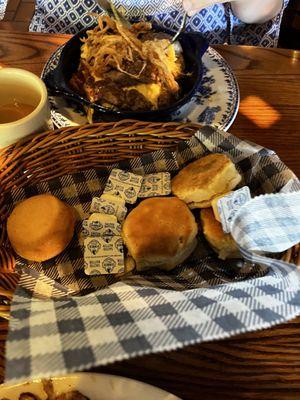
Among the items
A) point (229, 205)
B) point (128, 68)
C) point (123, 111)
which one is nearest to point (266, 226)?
point (229, 205)

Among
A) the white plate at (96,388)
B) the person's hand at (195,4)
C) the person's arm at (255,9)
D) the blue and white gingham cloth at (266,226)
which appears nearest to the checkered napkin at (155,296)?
the blue and white gingham cloth at (266,226)

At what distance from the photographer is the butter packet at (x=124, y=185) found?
2.54ft

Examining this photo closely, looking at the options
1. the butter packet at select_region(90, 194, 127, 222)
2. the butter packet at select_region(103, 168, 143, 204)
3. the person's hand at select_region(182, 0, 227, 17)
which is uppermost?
the person's hand at select_region(182, 0, 227, 17)

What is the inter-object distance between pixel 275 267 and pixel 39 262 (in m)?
0.37

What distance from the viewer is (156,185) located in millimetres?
783

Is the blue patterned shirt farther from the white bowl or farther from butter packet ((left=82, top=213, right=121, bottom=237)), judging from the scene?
butter packet ((left=82, top=213, right=121, bottom=237))

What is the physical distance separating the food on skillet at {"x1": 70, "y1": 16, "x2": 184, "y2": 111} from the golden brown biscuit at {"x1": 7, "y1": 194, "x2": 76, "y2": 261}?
0.86ft

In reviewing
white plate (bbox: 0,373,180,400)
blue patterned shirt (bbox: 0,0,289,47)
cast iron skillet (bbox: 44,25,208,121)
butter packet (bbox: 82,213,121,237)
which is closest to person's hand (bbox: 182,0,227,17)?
cast iron skillet (bbox: 44,25,208,121)

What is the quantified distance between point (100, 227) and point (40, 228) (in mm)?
97

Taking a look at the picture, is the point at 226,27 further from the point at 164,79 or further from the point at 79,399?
the point at 79,399

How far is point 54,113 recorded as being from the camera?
0.92 metres

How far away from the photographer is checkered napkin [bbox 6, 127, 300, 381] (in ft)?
1.49

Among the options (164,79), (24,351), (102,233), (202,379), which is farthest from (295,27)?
(24,351)

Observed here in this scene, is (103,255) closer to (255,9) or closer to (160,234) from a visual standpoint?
(160,234)
